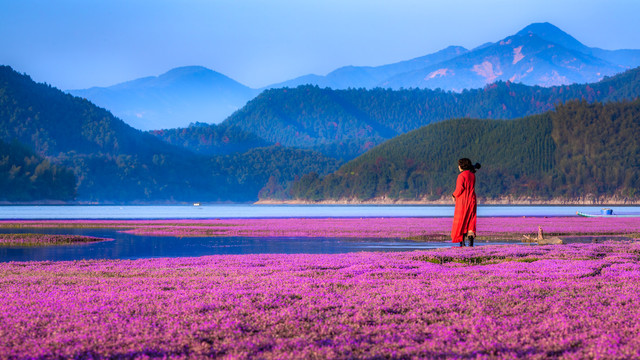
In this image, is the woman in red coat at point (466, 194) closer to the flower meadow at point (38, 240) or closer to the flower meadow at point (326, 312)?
the flower meadow at point (326, 312)

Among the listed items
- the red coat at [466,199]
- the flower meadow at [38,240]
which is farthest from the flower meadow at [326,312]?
the flower meadow at [38,240]

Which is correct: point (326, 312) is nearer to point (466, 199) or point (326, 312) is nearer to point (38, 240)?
point (466, 199)

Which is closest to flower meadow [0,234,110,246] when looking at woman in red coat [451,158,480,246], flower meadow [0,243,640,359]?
flower meadow [0,243,640,359]

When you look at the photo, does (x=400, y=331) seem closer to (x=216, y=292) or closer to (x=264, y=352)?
(x=264, y=352)

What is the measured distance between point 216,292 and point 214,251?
19776 mm

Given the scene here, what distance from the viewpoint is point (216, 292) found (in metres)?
17.2

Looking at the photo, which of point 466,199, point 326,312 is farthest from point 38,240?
point 326,312

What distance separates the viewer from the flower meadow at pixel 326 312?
38.0 ft

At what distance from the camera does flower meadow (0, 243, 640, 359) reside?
38.0 ft

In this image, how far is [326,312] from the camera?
1468 centimetres

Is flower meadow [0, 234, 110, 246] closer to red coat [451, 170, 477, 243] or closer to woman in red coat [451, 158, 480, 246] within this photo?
red coat [451, 170, 477, 243]

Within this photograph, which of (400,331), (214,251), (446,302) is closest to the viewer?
(400,331)

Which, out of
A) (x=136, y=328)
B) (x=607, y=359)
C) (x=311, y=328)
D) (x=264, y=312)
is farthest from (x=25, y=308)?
(x=607, y=359)

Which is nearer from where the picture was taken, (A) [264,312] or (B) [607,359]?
(B) [607,359]
